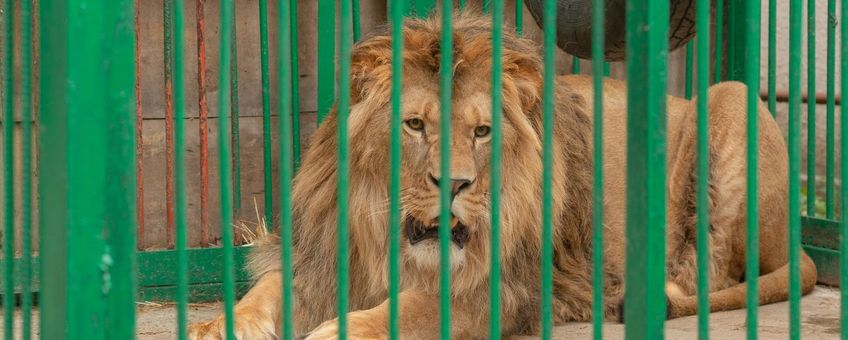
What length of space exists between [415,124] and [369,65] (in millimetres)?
285

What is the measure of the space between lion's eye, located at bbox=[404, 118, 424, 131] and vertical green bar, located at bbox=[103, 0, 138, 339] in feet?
5.17

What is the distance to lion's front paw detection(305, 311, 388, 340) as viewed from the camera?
3564 mm

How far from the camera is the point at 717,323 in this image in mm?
4297

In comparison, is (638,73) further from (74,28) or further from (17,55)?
(17,55)

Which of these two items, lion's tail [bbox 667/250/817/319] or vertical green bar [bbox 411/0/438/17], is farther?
vertical green bar [bbox 411/0/438/17]

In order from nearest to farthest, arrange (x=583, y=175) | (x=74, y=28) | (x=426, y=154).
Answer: (x=74, y=28) < (x=426, y=154) < (x=583, y=175)

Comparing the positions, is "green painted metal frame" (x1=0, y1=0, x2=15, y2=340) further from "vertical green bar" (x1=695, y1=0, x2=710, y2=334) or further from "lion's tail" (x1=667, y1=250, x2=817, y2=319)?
"lion's tail" (x1=667, y1=250, x2=817, y2=319)

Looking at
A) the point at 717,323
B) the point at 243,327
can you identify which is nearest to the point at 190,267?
the point at 243,327

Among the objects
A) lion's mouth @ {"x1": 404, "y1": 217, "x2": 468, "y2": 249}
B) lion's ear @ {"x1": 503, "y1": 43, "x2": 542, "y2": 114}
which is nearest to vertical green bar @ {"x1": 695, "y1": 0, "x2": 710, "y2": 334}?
lion's mouth @ {"x1": 404, "y1": 217, "x2": 468, "y2": 249}

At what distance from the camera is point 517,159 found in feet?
12.8

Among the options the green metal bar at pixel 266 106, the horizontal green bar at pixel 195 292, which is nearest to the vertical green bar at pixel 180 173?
the green metal bar at pixel 266 106

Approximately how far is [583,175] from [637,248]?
2.20 metres

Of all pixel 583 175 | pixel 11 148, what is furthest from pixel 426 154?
pixel 11 148

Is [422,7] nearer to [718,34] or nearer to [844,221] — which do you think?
[718,34]
